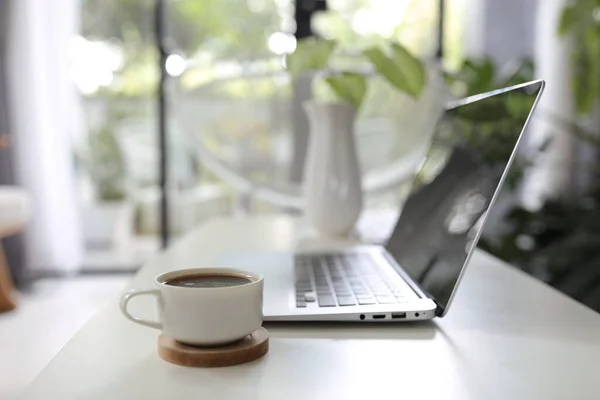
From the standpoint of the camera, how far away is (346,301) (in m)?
0.69

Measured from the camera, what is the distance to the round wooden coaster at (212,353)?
518 mm

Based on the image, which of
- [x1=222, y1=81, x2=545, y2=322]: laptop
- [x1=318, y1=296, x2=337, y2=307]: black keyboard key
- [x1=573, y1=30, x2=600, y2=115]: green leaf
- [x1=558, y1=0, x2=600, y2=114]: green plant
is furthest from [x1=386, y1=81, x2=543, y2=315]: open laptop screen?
[x1=573, y1=30, x2=600, y2=115]: green leaf

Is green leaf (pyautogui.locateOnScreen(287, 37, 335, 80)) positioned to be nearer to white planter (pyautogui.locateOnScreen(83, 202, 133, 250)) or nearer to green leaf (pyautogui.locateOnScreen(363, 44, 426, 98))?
green leaf (pyautogui.locateOnScreen(363, 44, 426, 98))

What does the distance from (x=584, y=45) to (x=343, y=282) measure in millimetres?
1487

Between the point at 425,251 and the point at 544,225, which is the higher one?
the point at 425,251

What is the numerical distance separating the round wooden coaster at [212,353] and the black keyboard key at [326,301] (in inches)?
5.2

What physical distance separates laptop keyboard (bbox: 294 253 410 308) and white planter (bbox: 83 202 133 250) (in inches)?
95.2

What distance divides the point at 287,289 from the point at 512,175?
5.29 feet

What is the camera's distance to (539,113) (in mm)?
2521

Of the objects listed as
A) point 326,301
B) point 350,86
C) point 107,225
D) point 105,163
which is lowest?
point 107,225

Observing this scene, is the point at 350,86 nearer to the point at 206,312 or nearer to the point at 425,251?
the point at 425,251

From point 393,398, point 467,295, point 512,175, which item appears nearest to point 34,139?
point 512,175


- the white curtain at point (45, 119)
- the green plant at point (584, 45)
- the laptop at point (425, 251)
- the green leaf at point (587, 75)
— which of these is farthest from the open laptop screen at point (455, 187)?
the white curtain at point (45, 119)

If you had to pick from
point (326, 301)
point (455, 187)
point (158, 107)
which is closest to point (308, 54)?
point (455, 187)
